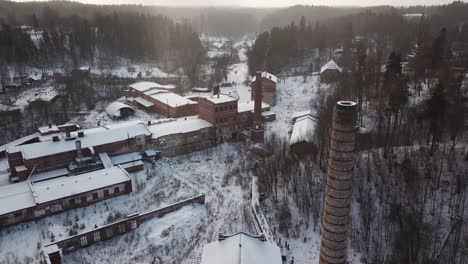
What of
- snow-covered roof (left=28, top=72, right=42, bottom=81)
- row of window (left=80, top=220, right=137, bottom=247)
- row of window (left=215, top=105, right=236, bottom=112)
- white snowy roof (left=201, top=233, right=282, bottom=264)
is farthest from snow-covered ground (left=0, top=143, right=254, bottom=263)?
snow-covered roof (left=28, top=72, right=42, bottom=81)

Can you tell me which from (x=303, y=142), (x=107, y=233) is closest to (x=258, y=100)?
(x=303, y=142)

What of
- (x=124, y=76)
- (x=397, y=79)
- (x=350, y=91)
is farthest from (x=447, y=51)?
(x=124, y=76)

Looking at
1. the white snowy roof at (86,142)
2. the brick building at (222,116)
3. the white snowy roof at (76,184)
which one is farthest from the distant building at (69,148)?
the brick building at (222,116)

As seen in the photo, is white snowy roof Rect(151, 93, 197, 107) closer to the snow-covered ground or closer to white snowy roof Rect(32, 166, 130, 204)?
the snow-covered ground

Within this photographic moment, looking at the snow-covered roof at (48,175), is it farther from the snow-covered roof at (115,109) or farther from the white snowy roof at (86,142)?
the snow-covered roof at (115,109)

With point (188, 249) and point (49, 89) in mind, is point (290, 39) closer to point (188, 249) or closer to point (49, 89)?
point (49, 89)
